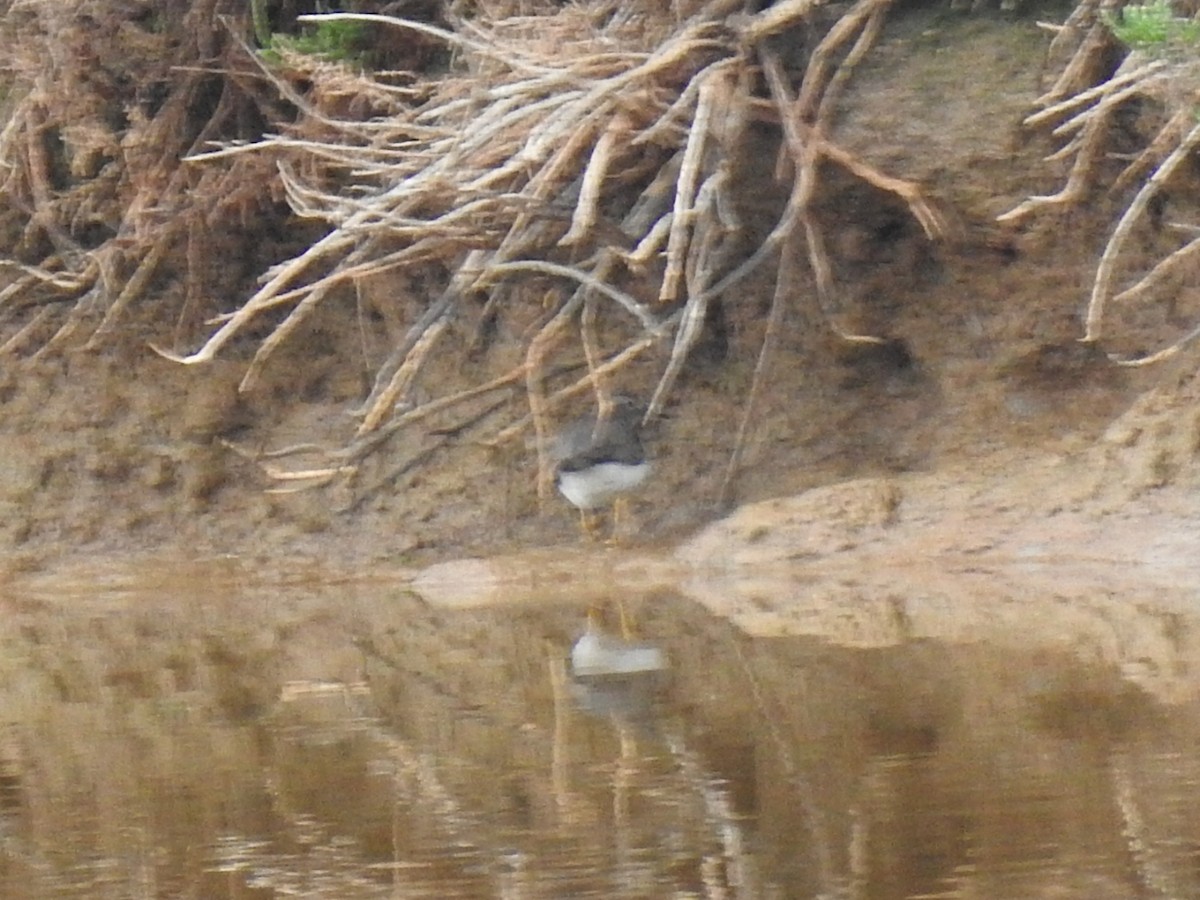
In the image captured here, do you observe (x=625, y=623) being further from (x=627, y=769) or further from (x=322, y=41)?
(x=322, y=41)

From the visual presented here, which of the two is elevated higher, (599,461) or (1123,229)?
(1123,229)

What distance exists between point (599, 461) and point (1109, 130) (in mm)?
2250

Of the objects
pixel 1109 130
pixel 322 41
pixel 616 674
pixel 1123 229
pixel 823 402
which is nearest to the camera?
pixel 616 674

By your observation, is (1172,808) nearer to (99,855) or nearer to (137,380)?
(99,855)

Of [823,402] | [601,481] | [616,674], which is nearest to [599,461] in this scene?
[601,481]

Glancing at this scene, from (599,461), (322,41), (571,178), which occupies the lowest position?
(599,461)

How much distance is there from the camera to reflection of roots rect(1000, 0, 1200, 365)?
23.0 ft

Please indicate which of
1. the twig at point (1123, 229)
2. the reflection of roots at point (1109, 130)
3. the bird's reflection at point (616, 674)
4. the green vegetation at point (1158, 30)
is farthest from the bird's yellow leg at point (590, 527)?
the green vegetation at point (1158, 30)

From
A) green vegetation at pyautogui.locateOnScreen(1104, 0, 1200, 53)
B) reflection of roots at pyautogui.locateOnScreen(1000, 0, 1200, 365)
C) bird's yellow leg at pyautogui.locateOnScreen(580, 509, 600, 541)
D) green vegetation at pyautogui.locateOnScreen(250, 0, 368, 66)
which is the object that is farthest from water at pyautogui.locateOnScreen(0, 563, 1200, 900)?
green vegetation at pyautogui.locateOnScreen(250, 0, 368, 66)

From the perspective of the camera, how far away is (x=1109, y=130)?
776 centimetres

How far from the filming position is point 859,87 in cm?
813

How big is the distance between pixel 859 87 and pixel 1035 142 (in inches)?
27.5

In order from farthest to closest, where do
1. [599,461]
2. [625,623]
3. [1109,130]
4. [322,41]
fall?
[322,41] → [599,461] → [1109,130] → [625,623]

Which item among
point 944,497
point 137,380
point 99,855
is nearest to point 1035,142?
point 944,497
